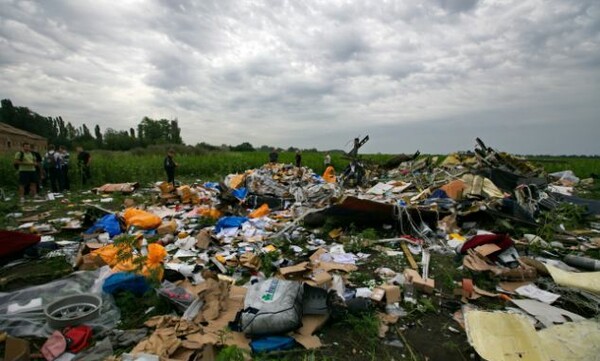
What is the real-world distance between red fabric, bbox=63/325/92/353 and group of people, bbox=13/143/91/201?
301 inches

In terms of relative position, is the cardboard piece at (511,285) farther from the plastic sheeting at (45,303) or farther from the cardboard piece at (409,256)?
the plastic sheeting at (45,303)

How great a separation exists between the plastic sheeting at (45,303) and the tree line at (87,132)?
39853 millimetres

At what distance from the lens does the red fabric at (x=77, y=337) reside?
2254 millimetres

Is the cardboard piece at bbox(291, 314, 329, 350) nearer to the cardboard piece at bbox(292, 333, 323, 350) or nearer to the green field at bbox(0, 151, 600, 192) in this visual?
the cardboard piece at bbox(292, 333, 323, 350)

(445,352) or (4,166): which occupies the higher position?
(4,166)

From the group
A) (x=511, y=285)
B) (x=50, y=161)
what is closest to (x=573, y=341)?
(x=511, y=285)

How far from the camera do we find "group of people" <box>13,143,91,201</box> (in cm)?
773

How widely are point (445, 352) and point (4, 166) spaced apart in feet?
43.4

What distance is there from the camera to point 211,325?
258cm

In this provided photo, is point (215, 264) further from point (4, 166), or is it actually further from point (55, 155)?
point (4, 166)

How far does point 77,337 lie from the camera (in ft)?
7.55

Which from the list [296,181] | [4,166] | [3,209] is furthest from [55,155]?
[296,181]

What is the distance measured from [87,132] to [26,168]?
166ft

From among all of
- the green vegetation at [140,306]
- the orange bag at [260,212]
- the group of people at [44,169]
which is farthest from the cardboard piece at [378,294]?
the group of people at [44,169]
